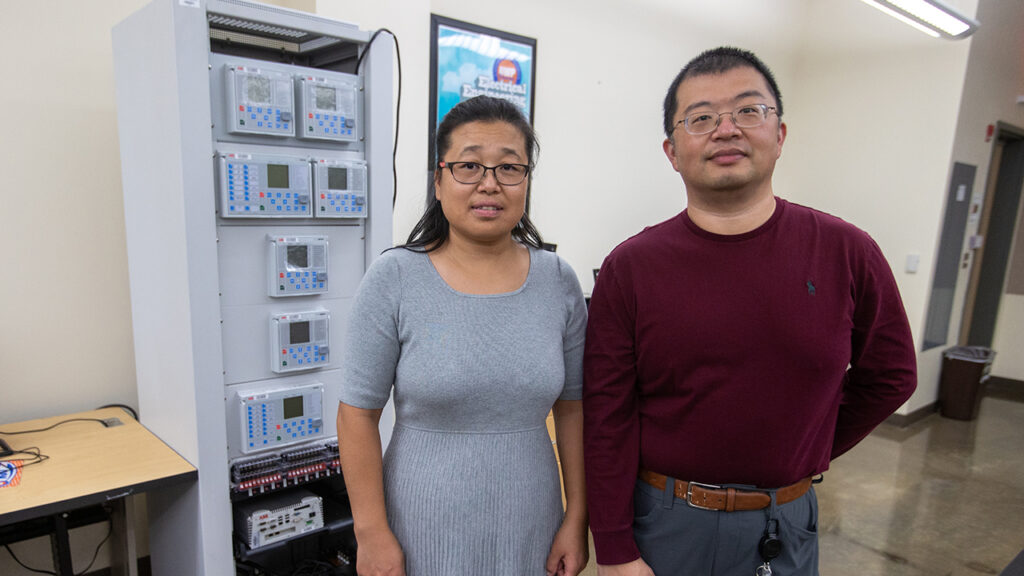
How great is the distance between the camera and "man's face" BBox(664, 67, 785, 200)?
3.56 ft

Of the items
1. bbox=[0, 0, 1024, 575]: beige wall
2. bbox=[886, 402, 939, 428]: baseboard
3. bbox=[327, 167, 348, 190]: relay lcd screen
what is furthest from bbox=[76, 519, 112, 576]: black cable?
bbox=[886, 402, 939, 428]: baseboard

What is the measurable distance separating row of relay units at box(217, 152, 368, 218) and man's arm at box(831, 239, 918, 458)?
1352 mm

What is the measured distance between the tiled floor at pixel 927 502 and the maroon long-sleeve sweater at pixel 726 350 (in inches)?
63.0

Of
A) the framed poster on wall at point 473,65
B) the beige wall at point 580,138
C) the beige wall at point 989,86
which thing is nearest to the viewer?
the beige wall at point 580,138

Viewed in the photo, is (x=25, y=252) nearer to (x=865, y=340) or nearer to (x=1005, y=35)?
(x=865, y=340)

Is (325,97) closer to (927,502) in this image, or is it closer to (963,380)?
(927,502)

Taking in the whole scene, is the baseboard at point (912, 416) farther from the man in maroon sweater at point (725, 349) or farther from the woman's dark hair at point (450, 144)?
the woman's dark hair at point (450, 144)

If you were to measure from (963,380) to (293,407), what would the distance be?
4.95 meters

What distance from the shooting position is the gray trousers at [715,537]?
1139mm

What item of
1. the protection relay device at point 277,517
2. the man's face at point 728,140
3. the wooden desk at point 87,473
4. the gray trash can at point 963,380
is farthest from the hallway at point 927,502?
the wooden desk at point 87,473

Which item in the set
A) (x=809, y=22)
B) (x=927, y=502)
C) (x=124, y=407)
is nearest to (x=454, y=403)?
(x=124, y=407)

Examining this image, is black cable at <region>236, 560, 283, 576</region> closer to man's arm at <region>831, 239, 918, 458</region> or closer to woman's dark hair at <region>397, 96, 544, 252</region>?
woman's dark hair at <region>397, 96, 544, 252</region>

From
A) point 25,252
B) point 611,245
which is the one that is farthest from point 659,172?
point 25,252

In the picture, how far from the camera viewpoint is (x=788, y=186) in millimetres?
5387
